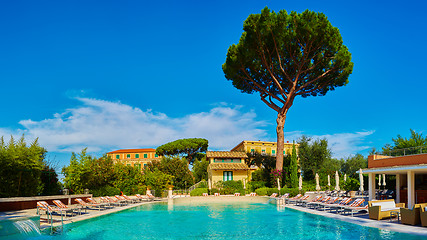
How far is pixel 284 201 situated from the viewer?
21297 mm

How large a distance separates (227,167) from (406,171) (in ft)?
69.6

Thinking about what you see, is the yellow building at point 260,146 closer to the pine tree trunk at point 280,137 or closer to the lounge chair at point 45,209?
the pine tree trunk at point 280,137

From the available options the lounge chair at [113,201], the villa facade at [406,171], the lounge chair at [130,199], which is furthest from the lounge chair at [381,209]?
the lounge chair at [130,199]

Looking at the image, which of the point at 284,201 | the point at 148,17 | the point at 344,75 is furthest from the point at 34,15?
the point at 344,75

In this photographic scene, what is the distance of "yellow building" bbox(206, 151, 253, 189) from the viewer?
3522 cm

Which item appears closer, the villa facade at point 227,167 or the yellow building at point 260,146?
the villa facade at point 227,167

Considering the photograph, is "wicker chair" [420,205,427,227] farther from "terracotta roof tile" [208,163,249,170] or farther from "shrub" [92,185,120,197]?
"terracotta roof tile" [208,163,249,170]

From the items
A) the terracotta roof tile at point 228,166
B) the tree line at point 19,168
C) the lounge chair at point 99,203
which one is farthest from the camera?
the terracotta roof tile at point 228,166

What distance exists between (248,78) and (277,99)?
3.54m

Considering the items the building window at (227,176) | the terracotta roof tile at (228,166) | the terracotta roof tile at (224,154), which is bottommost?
the building window at (227,176)

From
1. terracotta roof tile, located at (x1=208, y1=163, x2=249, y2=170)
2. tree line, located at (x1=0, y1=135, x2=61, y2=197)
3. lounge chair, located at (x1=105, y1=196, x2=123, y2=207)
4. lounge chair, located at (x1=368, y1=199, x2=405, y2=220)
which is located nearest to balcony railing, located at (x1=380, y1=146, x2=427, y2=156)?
lounge chair, located at (x1=368, y1=199, x2=405, y2=220)

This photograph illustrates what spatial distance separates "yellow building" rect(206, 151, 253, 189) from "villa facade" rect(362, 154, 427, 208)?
751 inches

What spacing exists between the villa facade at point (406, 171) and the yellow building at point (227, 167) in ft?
62.6

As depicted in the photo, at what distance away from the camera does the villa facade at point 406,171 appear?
14031 millimetres
